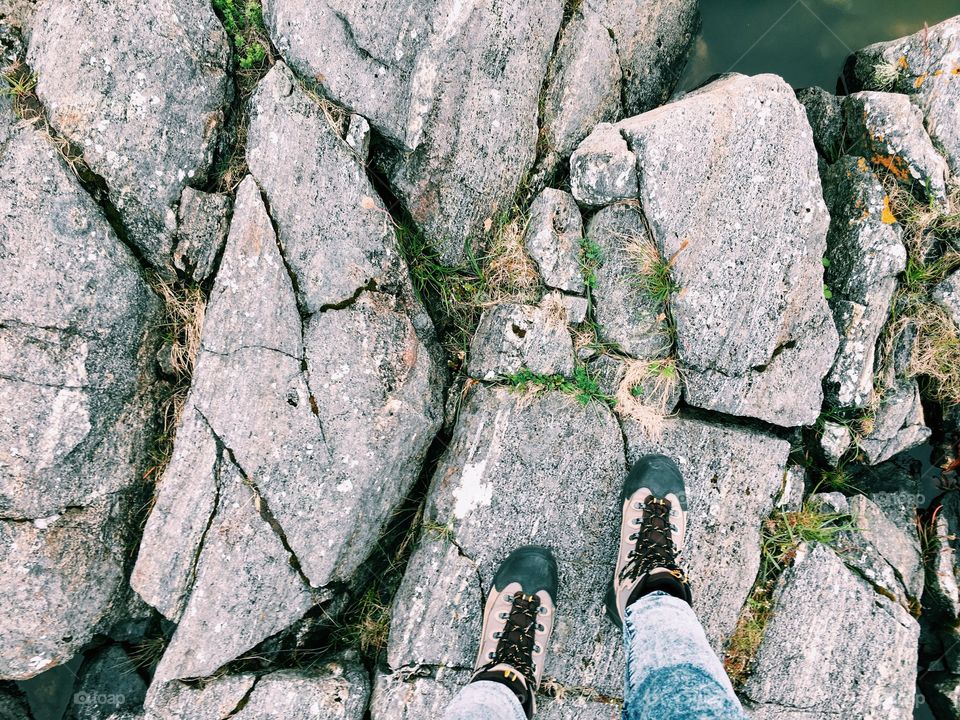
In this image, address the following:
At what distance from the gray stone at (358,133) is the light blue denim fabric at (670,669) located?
3.62 meters

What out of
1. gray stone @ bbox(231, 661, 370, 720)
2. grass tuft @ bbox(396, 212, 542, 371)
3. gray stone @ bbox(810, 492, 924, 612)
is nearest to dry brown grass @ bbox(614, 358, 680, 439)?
grass tuft @ bbox(396, 212, 542, 371)

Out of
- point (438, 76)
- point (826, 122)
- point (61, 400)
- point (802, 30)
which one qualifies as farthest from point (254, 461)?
point (802, 30)

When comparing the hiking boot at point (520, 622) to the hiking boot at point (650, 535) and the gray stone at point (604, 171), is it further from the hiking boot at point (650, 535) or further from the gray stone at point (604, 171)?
the gray stone at point (604, 171)

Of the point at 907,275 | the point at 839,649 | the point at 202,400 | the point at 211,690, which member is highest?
the point at 907,275

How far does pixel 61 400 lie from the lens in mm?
3844

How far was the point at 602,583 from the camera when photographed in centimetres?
415

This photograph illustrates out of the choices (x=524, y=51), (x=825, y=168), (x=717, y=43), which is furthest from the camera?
(x=717, y=43)

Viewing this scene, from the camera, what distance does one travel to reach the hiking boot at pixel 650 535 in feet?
12.4

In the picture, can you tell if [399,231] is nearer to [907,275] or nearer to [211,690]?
[211,690]

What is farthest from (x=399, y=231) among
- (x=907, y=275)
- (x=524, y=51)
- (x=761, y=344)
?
(x=907, y=275)

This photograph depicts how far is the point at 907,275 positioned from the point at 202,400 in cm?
515

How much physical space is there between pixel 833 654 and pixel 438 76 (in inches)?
194

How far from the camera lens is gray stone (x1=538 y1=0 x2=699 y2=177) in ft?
13.9

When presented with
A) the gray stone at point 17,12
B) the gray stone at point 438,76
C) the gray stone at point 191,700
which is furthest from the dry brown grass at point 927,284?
the gray stone at point 17,12
